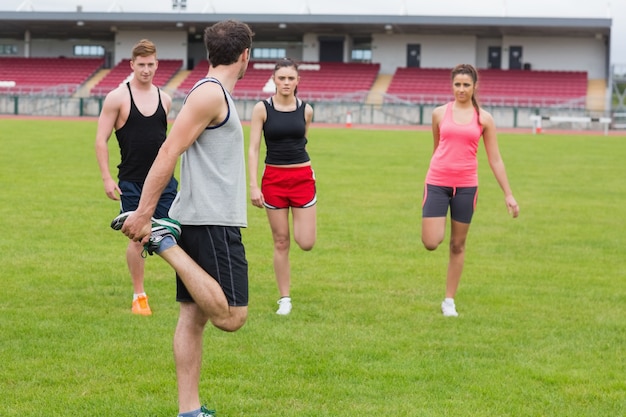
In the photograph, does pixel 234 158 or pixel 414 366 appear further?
pixel 414 366

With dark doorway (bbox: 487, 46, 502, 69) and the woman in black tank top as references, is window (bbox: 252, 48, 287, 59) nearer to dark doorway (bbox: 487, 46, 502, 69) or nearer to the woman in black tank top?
dark doorway (bbox: 487, 46, 502, 69)

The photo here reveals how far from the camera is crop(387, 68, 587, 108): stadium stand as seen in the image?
56.1m

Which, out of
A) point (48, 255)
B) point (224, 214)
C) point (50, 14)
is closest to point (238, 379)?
point (224, 214)

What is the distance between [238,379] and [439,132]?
3290mm

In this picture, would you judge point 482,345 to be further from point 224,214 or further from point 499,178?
point 224,214

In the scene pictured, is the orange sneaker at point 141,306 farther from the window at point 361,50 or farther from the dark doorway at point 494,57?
the window at point 361,50

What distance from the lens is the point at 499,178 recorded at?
8.63 meters

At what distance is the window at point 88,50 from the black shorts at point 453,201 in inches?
2610

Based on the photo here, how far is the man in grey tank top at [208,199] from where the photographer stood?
15.8 ft

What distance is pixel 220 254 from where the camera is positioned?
5051mm

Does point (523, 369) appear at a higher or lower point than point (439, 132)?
lower

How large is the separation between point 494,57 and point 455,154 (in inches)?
2360

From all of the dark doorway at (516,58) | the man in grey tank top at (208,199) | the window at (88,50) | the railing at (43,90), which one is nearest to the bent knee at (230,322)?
the man in grey tank top at (208,199)

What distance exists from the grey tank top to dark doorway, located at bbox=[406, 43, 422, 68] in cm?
6302
